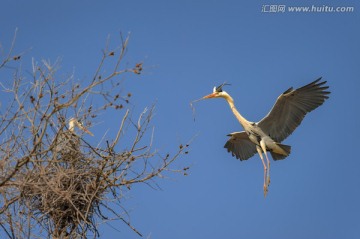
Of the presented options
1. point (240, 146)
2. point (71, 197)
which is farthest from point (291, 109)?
point (71, 197)

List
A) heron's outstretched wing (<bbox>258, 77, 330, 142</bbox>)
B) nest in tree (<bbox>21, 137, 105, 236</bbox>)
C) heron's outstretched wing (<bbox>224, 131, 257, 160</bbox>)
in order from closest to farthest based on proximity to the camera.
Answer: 1. nest in tree (<bbox>21, 137, 105, 236</bbox>)
2. heron's outstretched wing (<bbox>258, 77, 330, 142</bbox>)
3. heron's outstretched wing (<bbox>224, 131, 257, 160</bbox>)

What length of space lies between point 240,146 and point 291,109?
1.57m

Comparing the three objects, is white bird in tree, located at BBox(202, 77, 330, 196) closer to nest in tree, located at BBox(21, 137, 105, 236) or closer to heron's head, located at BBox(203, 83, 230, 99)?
heron's head, located at BBox(203, 83, 230, 99)

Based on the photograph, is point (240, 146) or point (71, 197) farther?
point (240, 146)

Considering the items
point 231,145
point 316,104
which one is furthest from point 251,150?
point 316,104

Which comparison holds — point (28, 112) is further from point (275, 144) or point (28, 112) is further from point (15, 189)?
point (275, 144)

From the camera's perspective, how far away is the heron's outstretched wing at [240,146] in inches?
425

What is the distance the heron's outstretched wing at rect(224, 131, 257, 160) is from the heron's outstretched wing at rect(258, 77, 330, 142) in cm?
69

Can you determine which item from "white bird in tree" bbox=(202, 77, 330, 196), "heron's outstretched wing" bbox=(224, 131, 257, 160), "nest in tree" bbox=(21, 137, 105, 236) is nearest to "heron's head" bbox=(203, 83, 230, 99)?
"white bird in tree" bbox=(202, 77, 330, 196)

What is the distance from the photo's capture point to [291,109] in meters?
9.68

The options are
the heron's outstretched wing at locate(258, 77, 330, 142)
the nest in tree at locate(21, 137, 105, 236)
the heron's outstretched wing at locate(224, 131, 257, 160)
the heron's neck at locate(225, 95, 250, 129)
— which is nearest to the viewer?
the nest in tree at locate(21, 137, 105, 236)

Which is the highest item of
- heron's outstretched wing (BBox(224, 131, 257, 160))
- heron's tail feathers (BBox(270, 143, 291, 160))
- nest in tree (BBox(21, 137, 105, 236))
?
heron's outstretched wing (BBox(224, 131, 257, 160))

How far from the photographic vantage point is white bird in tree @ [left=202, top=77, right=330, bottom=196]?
941 centimetres

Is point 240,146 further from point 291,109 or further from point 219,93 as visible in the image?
point 291,109
